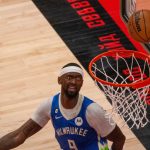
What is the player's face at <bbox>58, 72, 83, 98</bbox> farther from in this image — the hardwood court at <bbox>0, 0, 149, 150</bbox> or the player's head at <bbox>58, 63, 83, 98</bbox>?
the hardwood court at <bbox>0, 0, 149, 150</bbox>

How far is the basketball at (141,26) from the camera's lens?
521cm

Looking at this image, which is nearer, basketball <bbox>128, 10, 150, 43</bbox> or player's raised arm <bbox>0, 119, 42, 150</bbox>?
player's raised arm <bbox>0, 119, 42, 150</bbox>

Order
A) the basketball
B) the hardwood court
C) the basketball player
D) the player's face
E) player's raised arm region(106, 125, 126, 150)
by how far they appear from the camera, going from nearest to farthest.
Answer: the player's face, the basketball player, player's raised arm region(106, 125, 126, 150), the basketball, the hardwood court

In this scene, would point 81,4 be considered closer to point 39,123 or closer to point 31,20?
point 31,20

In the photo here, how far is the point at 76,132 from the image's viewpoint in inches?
188

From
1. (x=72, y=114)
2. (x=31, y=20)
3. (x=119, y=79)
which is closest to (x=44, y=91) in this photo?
(x=119, y=79)

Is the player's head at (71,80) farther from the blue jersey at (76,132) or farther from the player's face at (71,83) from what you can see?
the blue jersey at (76,132)

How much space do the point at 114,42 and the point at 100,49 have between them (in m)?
0.24

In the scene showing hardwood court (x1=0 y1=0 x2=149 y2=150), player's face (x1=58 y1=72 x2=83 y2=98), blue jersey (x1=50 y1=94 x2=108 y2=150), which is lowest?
hardwood court (x1=0 y1=0 x2=149 y2=150)

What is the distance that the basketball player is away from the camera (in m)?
4.70

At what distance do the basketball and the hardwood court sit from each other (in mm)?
1330

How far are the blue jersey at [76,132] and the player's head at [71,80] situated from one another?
210 mm

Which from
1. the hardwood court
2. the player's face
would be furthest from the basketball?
the hardwood court

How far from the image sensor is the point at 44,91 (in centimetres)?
702
